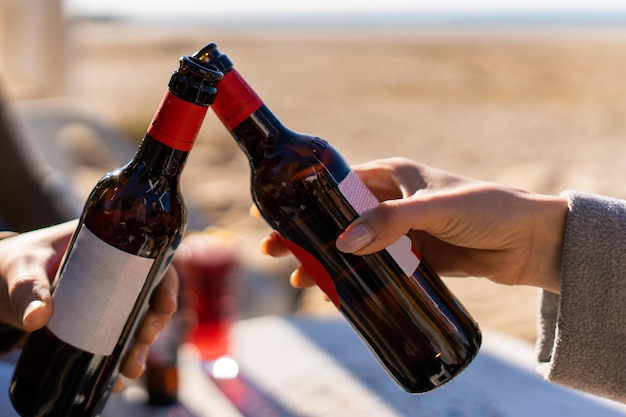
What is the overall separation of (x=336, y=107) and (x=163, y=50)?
13.6 metres

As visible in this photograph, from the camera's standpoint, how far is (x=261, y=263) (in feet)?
10.7

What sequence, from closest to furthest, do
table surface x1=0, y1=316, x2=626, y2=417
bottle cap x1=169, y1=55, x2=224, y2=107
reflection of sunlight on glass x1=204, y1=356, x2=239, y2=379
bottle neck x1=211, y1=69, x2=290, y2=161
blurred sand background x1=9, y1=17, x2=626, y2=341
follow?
bottle cap x1=169, y1=55, x2=224, y2=107
bottle neck x1=211, y1=69, x2=290, y2=161
table surface x1=0, y1=316, x2=626, y2=417
reflection of sunlight on glass x1=204, y1=356, x2=239, y2=379
blurred sand background x1=9, y1=17, x2=626, y2=341

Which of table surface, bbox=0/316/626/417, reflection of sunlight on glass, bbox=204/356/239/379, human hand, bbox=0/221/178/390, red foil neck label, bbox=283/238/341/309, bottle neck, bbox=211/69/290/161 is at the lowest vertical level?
reflection of sunlight on glass, bbox=204/356/239/379

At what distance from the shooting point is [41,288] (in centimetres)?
93

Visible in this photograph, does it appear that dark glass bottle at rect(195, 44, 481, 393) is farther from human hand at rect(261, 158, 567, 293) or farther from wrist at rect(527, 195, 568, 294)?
wrist at rect(527, 195, 568, 294)

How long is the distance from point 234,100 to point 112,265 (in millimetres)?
277

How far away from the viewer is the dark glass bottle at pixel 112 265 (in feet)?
2.93

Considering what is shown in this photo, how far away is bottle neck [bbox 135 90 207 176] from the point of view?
35.3 inches

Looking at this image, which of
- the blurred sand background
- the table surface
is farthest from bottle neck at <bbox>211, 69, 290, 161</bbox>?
the blurred sand background

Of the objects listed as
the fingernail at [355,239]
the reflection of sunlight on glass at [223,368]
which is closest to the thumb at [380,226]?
the fingernail at [355,239]

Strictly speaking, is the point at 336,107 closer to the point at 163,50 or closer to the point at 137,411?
the point at 137,411

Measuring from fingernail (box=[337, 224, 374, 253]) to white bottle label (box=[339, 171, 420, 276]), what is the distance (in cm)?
4

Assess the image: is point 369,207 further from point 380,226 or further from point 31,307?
point 31,307

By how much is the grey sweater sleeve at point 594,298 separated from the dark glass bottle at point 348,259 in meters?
0.15
